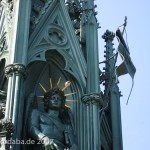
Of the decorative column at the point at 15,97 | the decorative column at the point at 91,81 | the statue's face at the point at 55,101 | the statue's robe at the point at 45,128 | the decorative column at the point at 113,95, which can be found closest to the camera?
the decorative column at the point at 15,97

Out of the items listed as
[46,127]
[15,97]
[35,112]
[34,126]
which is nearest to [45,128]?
[46,127]

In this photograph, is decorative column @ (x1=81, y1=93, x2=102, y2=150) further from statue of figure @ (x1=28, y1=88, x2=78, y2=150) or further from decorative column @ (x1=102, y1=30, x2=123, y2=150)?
decorative column @ (x1=102, y1=30, x2=123, y2=150)

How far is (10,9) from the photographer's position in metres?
18.2

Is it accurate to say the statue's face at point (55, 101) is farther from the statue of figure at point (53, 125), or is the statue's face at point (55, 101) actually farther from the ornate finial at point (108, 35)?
the ornate finial at point (108, 35)

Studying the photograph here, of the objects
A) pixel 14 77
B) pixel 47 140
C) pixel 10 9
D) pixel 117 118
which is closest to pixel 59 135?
pixel 47 140

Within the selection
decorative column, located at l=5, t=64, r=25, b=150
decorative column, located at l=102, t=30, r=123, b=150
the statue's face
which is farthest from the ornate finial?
decorative column, located at l=5, t=64, r=25, b=150

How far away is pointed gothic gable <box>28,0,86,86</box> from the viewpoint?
17.5m

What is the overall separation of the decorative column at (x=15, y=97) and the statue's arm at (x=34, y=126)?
1.02ft

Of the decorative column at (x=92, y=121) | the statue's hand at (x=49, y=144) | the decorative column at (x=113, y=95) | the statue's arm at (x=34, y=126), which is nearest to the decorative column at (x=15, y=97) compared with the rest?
the statue's arm at (x=34, y=126)

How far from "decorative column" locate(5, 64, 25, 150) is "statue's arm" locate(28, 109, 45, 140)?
12.3 inches

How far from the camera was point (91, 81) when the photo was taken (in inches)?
684

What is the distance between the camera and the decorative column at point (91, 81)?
53.3 ft

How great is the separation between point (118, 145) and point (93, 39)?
2.85m

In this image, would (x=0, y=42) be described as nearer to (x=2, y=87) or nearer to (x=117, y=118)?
(x=2, y=87)
